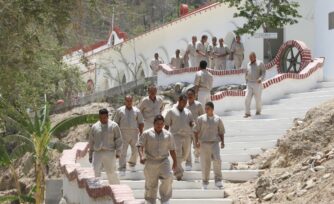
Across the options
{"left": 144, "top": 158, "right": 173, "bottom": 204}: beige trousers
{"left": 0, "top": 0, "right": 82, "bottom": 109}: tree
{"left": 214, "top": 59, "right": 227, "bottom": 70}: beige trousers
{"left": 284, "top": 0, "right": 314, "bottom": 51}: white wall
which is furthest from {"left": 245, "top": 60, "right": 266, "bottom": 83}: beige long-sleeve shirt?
{"left": 284, "top": 0, "right": 314, "bottom": 51}: white wall

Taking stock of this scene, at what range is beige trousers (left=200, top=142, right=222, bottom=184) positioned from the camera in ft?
43.2

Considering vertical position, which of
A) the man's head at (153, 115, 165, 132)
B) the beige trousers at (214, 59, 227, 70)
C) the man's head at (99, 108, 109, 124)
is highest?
the beige trousers at (214, 59, 227, 70)

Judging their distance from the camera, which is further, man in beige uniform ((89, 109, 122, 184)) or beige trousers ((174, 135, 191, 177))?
beige trousers ((174, 135, 191, 177))

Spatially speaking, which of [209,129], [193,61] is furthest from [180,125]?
[193,61]

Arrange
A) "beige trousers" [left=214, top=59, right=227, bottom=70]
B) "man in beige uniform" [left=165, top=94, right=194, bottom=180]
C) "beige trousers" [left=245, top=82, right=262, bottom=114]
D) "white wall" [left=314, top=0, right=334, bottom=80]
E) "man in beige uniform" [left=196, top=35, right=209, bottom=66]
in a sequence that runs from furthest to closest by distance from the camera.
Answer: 1. "beige trousers" [left=214, top=59, right=227, bottom=70]
2. "man in beige uniform" [left=196, top=35, right=209, bottom=66]
3. "white wall" [left=314, top=0, right=334, bottom=80]
4. "beige trousers" [left=245, top=82, right=262, bottom=114]
5. "man in beige uniform" [left=165, top=94, right=194, bottom=180]

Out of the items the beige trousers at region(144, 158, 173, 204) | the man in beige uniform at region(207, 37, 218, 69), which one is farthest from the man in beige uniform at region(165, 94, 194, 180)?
the man in beige uniform at region(207, 37, 218, 69)

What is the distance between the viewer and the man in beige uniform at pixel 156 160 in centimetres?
1152

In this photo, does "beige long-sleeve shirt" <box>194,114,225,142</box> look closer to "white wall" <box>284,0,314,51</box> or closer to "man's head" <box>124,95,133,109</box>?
"man's head" <box>124,95,133,109</box>

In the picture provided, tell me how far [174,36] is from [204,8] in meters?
3.39

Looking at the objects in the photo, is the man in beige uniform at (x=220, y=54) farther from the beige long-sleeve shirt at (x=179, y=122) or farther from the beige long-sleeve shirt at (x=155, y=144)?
the beige long-sleeve shirt at (x=155, y=144)

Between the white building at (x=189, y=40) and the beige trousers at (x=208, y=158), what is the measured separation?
23.1ft

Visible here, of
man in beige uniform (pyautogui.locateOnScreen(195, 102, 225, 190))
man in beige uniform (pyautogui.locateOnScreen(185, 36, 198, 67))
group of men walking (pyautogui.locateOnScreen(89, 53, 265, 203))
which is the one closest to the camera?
group of men walking (pyautogui.locateOnScreen(89, 53, 265, 203))

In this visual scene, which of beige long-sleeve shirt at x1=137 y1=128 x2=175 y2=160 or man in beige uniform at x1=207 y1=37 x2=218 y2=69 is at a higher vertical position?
man in beige uniform at x1=207 y1=37 x2=218 y2=69

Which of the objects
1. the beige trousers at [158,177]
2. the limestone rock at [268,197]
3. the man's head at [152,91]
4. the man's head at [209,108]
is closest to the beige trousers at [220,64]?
the man's head at [152,91]
